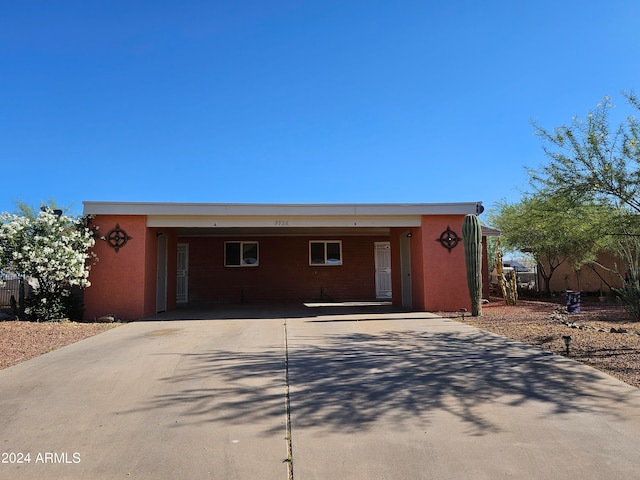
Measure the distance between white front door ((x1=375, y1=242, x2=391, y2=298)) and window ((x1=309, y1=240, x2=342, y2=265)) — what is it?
167 cm

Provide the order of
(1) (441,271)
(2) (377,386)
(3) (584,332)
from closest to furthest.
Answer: (2) (377,386), (3) (584,332), (1) (441,271)

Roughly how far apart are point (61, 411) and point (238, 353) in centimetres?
309

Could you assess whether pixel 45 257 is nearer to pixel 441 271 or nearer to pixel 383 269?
pixel 441 271

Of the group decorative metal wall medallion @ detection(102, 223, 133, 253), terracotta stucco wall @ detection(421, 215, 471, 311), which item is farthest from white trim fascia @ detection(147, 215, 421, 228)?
decorative metal wall medallion @ detection(102, 223, 133, 253)

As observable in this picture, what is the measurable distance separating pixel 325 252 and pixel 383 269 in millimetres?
2631

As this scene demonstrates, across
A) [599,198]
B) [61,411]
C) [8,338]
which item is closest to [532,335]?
[599,198]

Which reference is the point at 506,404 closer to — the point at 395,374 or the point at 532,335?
the point at 395,374

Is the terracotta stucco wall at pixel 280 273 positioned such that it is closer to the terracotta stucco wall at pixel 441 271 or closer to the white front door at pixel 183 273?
the white front door at pixel 183 273

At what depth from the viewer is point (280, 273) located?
2019 cm

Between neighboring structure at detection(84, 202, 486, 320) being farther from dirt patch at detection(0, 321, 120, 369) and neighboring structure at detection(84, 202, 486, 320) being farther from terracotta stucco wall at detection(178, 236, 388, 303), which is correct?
dirt patch at detection(0, 321, 120, 369)

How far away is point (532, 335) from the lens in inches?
357

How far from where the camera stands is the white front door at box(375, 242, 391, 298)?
2078 centimetres

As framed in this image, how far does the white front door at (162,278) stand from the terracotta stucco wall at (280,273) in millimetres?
4122

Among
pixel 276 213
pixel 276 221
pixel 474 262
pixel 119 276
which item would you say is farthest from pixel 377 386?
pixel 119 276
